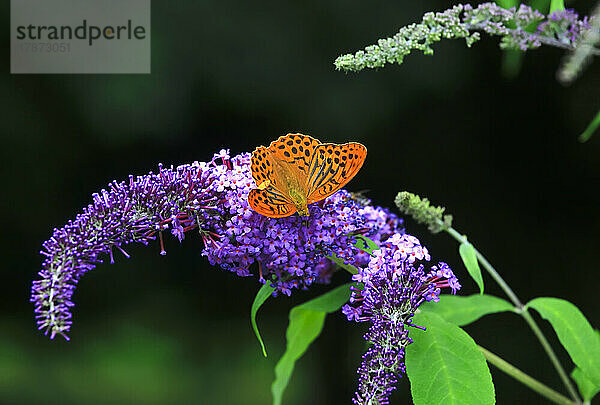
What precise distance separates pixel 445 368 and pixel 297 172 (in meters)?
0.26

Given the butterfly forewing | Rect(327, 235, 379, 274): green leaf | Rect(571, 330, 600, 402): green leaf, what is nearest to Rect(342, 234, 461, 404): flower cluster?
Rect(327, 235, 379, 274): green leaf

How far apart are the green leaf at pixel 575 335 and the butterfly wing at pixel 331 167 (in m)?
0.35

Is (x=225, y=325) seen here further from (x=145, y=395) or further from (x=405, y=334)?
(x=405, y=334)

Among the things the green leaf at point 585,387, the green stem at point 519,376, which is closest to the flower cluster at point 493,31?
the green stem at point 519,376

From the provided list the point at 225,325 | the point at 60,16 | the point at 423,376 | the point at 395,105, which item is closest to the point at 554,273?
the point at 395,105

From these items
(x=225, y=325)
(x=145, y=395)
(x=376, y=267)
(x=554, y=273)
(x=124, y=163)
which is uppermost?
(x=376, y=267)

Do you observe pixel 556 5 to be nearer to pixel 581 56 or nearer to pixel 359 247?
pixel 581 56

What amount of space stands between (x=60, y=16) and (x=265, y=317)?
112cm

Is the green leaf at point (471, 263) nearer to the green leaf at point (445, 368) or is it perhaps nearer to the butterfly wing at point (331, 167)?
the green leaf at point (445, 368)

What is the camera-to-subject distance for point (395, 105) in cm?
199

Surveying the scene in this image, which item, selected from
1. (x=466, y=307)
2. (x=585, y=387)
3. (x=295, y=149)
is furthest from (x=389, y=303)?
(x=585, y=387)

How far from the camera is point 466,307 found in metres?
0.90

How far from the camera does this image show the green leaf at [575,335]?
79cm

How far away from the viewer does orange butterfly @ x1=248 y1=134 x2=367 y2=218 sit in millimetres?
673
